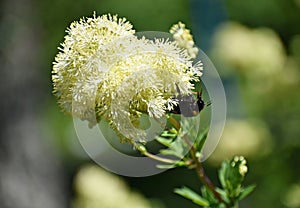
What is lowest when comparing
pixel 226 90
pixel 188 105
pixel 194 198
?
pixel 194 198

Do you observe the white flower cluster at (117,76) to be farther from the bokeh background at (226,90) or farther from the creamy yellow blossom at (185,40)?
the bokeh background at (226,90)

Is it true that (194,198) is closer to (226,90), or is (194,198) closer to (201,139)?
(201,139)

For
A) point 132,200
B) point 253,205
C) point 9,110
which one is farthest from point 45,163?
point 132,200

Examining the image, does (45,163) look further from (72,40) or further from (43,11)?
(72,40)

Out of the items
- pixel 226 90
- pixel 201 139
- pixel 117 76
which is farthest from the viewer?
pixel 226 90

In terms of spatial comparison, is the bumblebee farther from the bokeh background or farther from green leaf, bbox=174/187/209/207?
the bokeh background

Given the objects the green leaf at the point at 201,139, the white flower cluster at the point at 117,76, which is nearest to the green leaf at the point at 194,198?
the green leaf at the point at 201,139

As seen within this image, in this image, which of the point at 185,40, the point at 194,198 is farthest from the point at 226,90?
the point at 185,40
